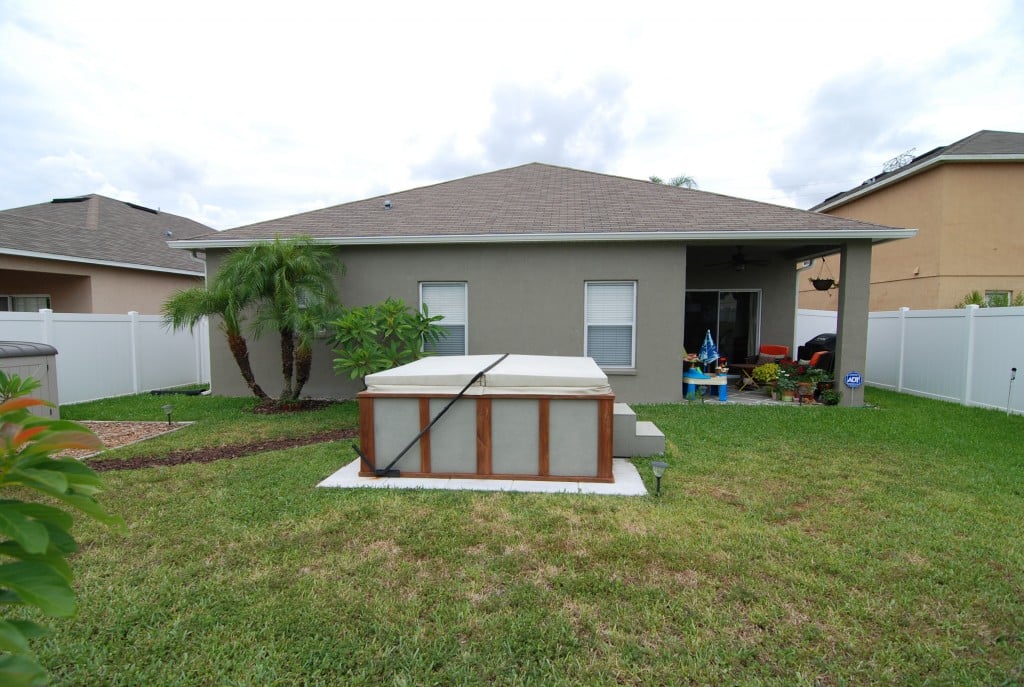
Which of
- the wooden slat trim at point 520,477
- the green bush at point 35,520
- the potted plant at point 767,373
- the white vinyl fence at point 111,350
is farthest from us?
the potted plant at point 767,373

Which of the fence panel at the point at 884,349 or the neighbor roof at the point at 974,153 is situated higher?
the neighbor roof at the point at 974,153

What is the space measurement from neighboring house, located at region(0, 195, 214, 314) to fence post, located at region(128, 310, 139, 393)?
1880 mm

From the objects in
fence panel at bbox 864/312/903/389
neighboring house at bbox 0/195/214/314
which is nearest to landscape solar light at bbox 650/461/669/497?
fence panel at bbox 864/312/903/389

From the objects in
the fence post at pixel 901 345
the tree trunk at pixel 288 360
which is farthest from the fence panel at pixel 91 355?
the fence post at pixel 901 345

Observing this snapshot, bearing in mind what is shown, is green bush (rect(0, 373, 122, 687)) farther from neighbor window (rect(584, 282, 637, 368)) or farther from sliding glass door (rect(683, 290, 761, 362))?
sliding glass door (rect(683, 290, 761, 362))

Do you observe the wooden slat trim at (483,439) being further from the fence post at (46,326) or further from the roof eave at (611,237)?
the fence post at (46,326)

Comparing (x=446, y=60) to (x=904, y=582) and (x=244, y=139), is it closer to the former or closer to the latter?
(x=244, y=139)

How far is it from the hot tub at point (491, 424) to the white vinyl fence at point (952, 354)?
7.61 m

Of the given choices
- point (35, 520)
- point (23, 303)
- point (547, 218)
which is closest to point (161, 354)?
point (23, 303)

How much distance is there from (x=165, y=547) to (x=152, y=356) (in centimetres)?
891

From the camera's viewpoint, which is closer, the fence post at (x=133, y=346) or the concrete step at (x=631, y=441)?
the concrete step at (x=631, y=441)

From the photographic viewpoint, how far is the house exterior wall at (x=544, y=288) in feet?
27.5

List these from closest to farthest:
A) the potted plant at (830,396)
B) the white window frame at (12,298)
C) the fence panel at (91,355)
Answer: the potted plant at (830,396) → the fence panel at (91,355) → the white window frame at (12,298)

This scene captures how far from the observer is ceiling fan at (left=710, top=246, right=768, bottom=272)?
995 cm
